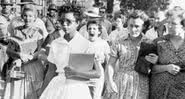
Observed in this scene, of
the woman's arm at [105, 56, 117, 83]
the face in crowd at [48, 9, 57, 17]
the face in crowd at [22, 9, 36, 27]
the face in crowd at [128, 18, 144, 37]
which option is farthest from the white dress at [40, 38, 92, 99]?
the face in crowd at [48, 9, 57, 17]

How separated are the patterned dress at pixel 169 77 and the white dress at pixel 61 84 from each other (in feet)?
3.09

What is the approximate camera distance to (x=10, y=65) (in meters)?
7.01

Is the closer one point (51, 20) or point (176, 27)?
point (176, 27)

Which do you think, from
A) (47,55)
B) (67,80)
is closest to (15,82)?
(47,55)

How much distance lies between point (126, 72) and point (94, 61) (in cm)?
72

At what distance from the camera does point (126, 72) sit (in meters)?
6.80

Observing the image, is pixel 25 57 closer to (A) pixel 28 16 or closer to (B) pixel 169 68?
(A) pixel 28 16

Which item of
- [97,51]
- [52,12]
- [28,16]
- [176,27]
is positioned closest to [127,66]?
[97,51]

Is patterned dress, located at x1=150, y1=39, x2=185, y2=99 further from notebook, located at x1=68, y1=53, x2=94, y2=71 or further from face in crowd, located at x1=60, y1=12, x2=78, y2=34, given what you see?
face in crowd, located at x1=60, y1=12, x2=78, y2=34

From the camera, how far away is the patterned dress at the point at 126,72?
674cm

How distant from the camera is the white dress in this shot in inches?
233

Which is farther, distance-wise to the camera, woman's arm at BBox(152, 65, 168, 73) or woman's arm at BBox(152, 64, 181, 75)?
woman's arm at BBox(152, 65, 168, 73)

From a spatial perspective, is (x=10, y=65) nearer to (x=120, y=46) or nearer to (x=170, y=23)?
(x=120, y=46)

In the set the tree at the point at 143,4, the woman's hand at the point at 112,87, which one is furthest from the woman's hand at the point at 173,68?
the tree at the point at 143,4
